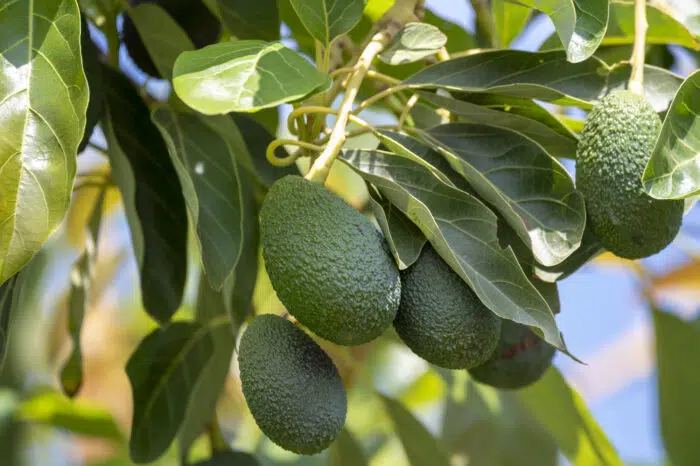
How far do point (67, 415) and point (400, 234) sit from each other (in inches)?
44.6

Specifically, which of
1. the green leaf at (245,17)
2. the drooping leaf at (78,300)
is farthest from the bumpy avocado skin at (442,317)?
the drooping leaf at (78,300)

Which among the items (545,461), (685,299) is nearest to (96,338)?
(545,461)

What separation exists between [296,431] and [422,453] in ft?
1.99

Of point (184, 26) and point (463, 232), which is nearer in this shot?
point (463, 232)

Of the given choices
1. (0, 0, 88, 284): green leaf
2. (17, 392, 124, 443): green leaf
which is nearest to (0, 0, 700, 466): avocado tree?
(0, 0, 88, 284): green leaf

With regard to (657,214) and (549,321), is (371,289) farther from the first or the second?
(657,214)

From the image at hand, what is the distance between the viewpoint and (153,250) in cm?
114

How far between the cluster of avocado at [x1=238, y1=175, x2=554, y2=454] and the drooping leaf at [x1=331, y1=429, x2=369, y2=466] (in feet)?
1.93

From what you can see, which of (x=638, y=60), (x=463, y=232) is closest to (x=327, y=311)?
(x=463, y=232)

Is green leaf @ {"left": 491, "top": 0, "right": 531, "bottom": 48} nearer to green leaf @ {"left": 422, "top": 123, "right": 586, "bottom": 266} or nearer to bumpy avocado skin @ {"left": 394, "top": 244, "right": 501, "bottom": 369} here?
green leaf @ {"left": 422, "top": 123, "right": 586, "bottom": 266}

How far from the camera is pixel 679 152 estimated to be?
0.79 metres

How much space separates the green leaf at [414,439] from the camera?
4.39 feet

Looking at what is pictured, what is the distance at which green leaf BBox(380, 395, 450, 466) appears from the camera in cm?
134

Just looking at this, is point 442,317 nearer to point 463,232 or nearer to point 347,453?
point 463,232
